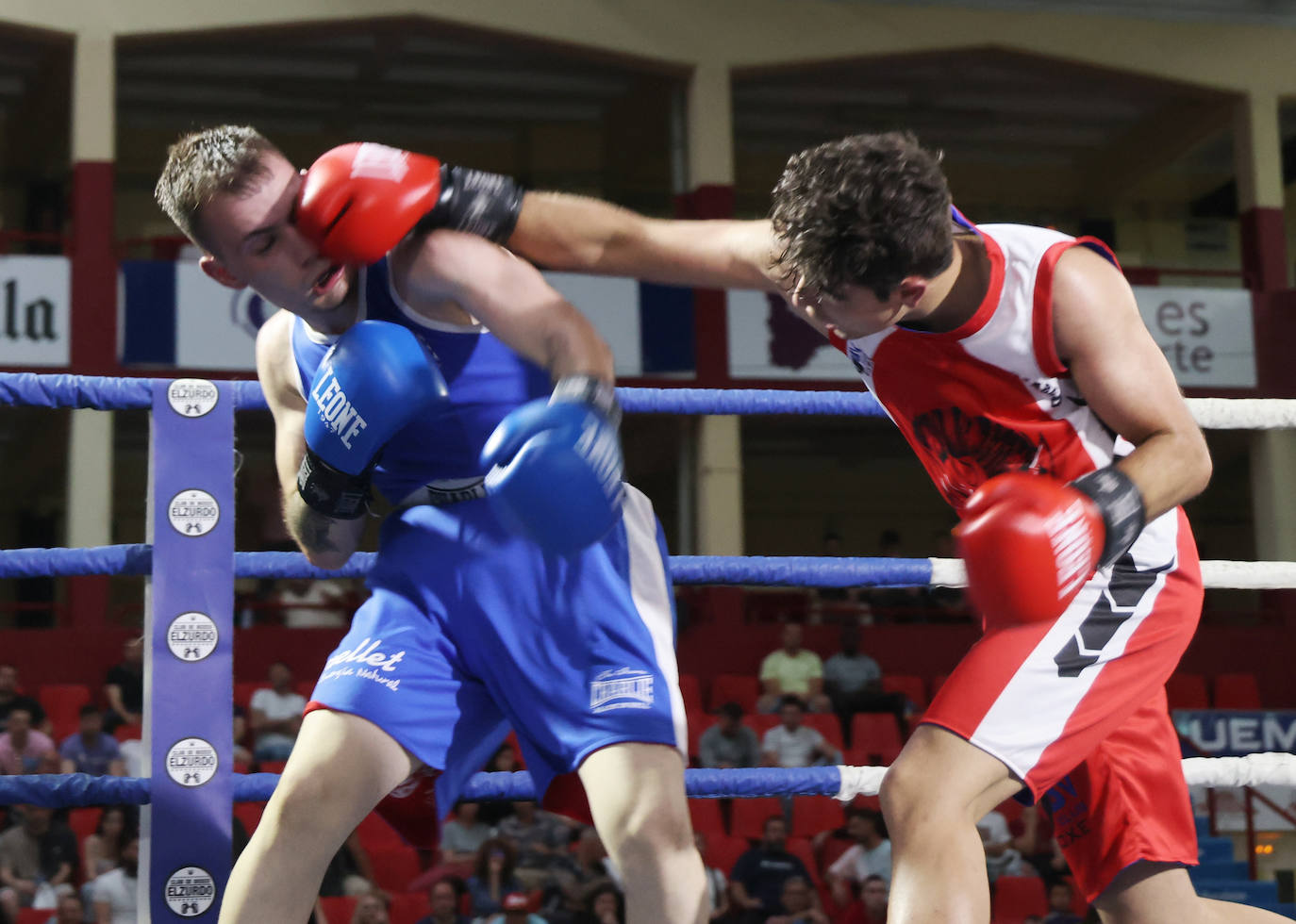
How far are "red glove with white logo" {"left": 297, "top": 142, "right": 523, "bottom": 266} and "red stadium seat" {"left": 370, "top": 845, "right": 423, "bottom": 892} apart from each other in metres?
4.23

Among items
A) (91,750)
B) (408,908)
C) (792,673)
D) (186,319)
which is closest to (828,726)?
(792,673)

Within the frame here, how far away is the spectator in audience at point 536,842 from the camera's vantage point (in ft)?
16.5

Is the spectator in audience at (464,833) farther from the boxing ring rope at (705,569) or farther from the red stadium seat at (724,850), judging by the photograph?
the boxing ring rope at (705,569)

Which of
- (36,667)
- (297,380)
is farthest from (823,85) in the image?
(297,380)

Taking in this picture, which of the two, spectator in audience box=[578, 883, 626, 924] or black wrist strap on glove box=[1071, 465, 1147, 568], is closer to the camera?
black wrist strap on glove box=[1071, 465, 1147, 568]

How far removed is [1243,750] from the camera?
8.31m

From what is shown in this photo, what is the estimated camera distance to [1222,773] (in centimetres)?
200

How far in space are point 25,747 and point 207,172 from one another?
4.39m

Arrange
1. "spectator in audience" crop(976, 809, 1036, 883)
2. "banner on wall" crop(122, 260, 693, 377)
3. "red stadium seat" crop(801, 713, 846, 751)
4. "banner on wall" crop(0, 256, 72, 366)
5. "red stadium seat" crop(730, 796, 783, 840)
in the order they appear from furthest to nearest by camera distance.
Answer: "banner on wall" crop(122, 260, 693, 377)
"banner on wall" crop(0, 256, 72, 366)
"red stadium seat" crop(801, 713, 846, 751)
"red stadium seat" crop(730, 796, 783, 840)
"spectator in audience" crop(976, 809, 1036, 883)

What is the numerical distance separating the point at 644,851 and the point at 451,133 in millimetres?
10338

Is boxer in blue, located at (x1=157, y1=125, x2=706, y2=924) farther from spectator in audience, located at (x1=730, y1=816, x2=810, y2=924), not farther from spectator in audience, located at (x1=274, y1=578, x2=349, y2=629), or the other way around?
spectator in audience, located at (x1=274, y1=578, x2=349, y2=629)

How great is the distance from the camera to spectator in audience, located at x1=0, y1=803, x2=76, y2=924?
14.8 ft

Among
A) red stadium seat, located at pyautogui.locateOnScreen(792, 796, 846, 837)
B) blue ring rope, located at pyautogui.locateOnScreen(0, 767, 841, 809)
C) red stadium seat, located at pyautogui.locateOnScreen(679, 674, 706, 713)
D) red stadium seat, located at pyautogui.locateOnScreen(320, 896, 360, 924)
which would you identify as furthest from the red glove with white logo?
red stadium seat, located at pyautogui.locateOnScreen(679, 674, 706, 713)

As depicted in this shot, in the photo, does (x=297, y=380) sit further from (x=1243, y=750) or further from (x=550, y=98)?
(x=550, y=98)
